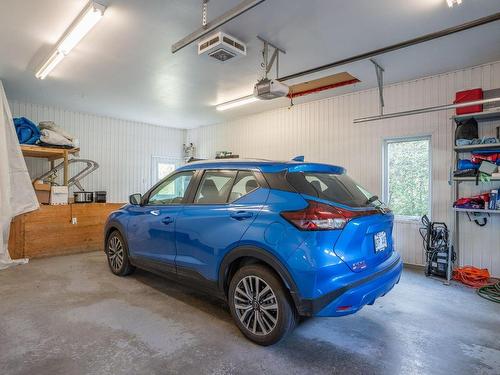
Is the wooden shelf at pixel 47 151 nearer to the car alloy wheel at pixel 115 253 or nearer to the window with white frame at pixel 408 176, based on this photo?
the car alloy wheel at pixel 115 253

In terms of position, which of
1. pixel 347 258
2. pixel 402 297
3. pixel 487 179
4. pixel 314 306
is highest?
pixel 487 179

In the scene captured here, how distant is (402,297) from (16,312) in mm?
4126

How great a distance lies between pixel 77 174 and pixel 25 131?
5.12 ft

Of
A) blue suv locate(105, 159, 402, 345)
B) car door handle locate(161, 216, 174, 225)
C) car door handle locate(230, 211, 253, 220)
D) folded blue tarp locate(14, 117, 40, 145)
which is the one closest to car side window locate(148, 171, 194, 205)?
blue suv locate(105, 159, 402, 345)

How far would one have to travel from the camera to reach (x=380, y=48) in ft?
12.3

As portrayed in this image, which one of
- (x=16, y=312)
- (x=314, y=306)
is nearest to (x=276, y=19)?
(x=314, y=306)

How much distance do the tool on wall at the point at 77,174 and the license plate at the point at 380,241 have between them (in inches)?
241

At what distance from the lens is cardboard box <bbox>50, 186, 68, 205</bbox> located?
552 centimetres

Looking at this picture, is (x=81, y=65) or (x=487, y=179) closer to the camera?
(x=487, y=179)

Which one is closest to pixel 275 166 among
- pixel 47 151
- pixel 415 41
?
pixel 415 41

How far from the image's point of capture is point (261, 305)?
2.35m

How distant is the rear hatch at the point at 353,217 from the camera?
2.09 m

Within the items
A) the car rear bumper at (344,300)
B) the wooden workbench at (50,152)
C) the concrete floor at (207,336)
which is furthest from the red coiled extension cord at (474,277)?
the wooden workbench at (50,152)

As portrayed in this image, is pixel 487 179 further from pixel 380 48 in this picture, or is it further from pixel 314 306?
pixel 314 306
